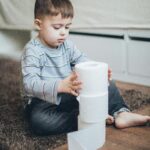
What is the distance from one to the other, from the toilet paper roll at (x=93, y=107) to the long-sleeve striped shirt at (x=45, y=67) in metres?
0.09

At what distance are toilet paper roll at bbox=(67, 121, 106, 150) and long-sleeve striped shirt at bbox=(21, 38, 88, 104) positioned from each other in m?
0.14

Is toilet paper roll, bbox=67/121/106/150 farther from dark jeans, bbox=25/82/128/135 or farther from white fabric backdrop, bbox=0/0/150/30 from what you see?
white fabric backdrop, bbox=0/0/150/30

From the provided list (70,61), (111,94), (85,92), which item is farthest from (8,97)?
(85,92)

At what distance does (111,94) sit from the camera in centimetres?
118

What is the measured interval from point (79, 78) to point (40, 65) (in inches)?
8.9

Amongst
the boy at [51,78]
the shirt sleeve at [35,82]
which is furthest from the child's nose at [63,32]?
the shirt sleeve at [35,82]

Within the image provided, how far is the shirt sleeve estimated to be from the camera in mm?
993

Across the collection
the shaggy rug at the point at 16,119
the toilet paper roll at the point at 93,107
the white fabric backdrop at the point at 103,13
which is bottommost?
the shaggy rug at the point at 16,119

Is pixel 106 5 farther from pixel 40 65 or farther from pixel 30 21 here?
pixel 40 65

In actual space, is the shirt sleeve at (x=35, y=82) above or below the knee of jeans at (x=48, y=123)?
above

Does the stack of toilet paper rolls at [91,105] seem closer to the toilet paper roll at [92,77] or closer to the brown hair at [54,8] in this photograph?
the toilet paper roll at [92,77]

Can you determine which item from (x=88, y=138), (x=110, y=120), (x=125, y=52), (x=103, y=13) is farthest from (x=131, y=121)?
(x=103, y=13)

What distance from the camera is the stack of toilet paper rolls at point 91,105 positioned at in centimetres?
91

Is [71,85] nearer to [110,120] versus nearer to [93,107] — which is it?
[93,107]
